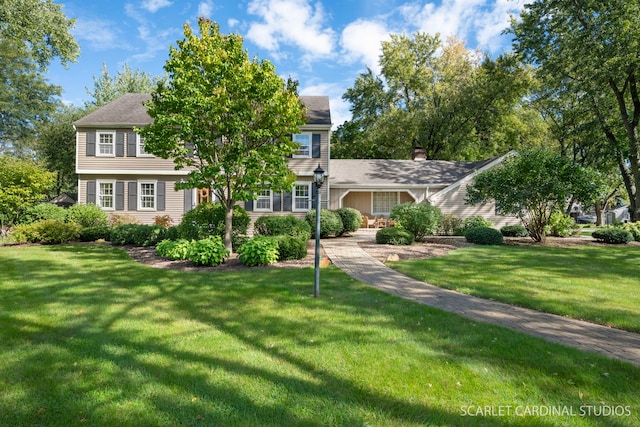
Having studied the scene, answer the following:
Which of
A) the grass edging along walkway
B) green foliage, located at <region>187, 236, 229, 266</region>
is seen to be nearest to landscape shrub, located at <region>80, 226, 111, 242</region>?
green foliage, located at <region>187, 236, 229, 266</region>

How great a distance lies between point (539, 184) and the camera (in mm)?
11352

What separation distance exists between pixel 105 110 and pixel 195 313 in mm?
17930

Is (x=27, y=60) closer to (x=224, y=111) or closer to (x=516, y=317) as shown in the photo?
(x=224, y=111)

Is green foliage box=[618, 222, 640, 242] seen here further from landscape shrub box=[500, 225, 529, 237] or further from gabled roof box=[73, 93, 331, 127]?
gabled roof box=[73, 93, 331, 127]

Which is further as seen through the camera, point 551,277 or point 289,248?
point 289,248

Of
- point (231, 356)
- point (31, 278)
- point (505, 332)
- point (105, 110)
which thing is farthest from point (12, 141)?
point (505, 332)

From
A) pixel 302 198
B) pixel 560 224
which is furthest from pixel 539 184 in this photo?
pixel 302 198

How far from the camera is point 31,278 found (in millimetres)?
6559

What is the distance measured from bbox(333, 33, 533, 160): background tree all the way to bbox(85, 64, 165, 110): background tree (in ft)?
72.2

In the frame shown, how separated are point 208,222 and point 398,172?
13.4 metres

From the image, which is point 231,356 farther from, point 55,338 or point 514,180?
point 514,180

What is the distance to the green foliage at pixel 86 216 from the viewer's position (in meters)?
14.3

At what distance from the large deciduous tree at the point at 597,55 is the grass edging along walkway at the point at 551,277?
8.72 m

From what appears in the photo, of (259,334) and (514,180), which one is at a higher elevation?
(514,180)
